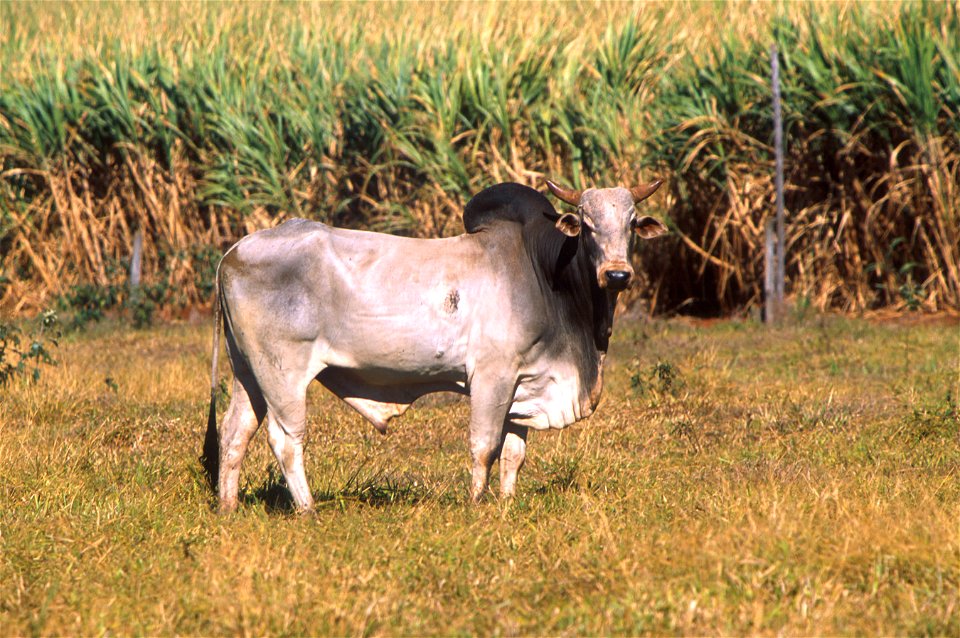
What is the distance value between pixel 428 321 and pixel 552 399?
2.16 feet

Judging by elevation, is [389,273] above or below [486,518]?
above

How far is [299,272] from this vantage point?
5.52m

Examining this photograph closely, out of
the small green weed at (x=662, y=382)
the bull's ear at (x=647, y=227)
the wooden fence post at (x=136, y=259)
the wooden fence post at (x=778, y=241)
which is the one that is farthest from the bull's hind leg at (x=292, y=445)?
the wooden fence post at (x=136, y=259)

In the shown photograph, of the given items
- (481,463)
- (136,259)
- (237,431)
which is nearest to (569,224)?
(481,463)

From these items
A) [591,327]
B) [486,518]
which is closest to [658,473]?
[591,327]

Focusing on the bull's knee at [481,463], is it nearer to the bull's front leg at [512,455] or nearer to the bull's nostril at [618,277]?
the bull's front leg at [512,455]

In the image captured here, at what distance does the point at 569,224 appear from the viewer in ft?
17.7

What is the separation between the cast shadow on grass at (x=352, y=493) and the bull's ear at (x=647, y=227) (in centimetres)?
144

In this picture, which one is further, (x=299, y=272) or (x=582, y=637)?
(x=299, y=272)

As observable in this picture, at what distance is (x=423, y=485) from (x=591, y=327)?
109cm

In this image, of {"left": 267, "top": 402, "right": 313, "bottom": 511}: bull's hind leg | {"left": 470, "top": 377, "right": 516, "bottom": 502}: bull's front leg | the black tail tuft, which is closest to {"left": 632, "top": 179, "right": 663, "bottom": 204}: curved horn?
{"left": 470, "top": 377, "right": 516, "bottom": 502}: bull's front leg

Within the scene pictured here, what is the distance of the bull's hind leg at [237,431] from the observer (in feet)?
18.7

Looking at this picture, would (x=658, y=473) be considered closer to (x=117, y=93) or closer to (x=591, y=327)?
(x=591, y=327)

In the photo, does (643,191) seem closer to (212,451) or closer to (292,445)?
(292,445)
